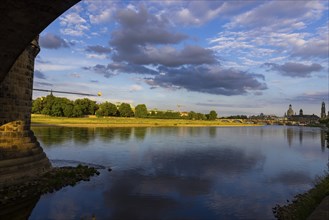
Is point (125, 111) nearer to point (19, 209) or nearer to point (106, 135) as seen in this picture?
point (106, 135)

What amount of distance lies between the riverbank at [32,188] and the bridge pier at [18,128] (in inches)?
21.5

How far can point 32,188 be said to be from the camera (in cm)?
1716

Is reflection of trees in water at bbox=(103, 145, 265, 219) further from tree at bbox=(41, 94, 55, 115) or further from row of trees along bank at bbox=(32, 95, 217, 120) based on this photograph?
tree at bbox=(41, 94, 55, 115)

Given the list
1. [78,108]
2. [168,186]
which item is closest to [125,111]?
[78,108]

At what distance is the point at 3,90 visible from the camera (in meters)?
18.0

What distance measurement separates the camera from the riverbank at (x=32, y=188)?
1472cm

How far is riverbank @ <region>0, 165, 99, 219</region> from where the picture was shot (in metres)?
14.7

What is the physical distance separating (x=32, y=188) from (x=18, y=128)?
395 centimetres

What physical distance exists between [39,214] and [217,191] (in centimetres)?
1072

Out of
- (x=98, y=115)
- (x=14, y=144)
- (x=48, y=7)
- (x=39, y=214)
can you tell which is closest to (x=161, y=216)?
(x=39, y=214)

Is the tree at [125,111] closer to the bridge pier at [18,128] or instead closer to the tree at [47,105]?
the tree at [47,105]

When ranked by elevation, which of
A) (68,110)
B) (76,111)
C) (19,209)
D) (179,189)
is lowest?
(179,189)

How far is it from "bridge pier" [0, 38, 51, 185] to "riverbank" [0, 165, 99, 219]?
0.55 meters

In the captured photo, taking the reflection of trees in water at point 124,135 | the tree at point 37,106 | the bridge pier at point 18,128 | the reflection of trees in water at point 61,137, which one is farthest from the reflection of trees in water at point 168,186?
the tree at point 37,106
